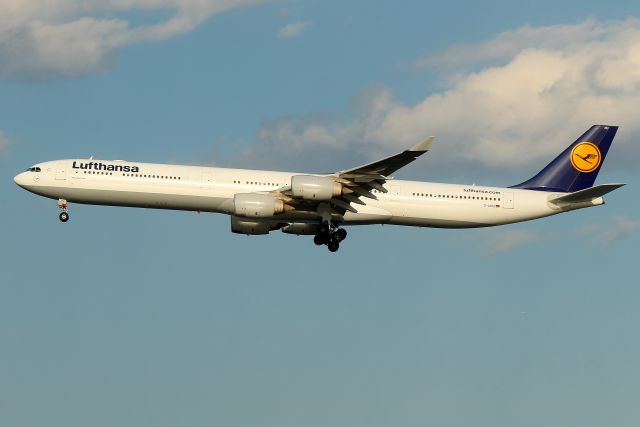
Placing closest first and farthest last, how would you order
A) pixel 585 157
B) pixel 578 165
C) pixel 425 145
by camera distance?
pixel 425 145
pixel 578 165
pixel 585 157

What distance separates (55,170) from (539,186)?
1094 inches

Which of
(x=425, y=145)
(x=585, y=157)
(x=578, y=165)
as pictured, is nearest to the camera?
(x=425, y=145)

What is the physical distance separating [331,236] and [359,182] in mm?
4371

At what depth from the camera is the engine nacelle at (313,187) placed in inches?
2415

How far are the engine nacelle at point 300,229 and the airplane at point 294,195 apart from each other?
0.06 metres

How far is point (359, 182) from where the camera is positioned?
62250 millimetres

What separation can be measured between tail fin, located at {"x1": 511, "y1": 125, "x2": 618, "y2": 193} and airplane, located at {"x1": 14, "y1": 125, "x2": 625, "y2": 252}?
9.23 ft

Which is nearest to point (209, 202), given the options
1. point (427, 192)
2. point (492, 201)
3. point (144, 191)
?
point (144, 191)

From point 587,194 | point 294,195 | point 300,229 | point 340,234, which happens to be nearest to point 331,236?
point 340,234

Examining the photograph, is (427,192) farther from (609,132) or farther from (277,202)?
(609,132)

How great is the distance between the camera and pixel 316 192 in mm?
61438

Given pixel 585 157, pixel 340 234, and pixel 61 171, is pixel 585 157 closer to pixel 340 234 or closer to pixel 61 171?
pixel 340 234

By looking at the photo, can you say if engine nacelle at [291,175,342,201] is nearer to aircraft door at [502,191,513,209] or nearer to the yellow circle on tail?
aircraft door at [502,191,513,209]

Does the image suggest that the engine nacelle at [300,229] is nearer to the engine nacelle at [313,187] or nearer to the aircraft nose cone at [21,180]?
the engine nacelle at [313,187]
